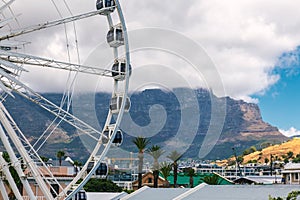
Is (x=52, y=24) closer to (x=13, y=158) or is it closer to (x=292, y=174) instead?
(x=13, y=158)

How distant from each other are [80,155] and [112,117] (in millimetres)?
134840

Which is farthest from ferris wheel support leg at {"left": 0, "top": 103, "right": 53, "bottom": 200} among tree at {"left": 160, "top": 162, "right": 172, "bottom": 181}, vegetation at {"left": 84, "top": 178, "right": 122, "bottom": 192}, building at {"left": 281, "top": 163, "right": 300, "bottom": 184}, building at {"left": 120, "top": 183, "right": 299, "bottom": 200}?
tree at {"left": 160, "top": 162, "right": 172, "bottom": 181}

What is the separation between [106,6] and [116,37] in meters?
1.60

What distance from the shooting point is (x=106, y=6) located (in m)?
28.7

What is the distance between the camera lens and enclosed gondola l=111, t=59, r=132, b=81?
94.0ft

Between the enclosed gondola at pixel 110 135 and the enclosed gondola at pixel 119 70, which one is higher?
the enclosed gondola at pixel 119 70

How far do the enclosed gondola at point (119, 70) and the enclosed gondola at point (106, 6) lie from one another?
250 cm

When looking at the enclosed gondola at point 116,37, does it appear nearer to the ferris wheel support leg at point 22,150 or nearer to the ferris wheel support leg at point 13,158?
the ferris wheel support leg at point 22,150

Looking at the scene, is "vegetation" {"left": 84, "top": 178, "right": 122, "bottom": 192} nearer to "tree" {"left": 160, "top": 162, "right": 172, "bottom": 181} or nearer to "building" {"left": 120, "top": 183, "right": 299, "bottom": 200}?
"tree" {"left": 160, "top": 162, "right": 172, "bottom": 181}

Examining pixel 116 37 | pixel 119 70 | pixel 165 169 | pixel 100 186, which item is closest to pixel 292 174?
pixel 165 169

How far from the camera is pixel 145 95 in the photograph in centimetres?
18950

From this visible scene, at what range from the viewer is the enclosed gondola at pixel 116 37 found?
A: 2867 centimetres

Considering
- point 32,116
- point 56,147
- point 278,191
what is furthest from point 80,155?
point 278,191

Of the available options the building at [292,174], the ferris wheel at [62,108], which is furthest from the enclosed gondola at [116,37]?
the building at [292,174]
